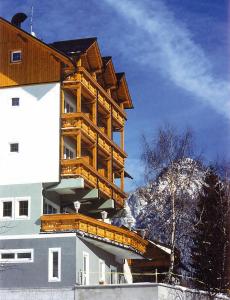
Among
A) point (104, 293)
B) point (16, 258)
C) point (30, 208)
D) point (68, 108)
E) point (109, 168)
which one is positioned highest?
point (68, 108)

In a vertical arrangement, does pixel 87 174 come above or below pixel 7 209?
above

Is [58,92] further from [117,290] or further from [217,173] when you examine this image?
[217,173]

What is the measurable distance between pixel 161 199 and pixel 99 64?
1178cm

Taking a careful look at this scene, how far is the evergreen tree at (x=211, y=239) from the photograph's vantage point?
48969mm

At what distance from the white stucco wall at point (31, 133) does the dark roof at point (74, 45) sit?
292cm

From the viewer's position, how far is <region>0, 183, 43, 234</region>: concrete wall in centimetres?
4112

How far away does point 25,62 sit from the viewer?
44219mm

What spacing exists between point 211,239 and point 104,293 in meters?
15.5

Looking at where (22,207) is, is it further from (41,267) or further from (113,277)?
(113,277)

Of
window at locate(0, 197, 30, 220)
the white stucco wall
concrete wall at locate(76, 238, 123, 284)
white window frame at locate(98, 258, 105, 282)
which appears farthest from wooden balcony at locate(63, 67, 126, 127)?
white window frame at locate(98, 258, 105, 282)

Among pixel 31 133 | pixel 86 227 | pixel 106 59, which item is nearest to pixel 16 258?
pixel 86 227

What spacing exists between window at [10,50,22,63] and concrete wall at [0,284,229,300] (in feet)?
47.6

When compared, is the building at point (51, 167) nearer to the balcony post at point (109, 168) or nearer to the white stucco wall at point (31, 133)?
the white stucco wall at point (31, 133)

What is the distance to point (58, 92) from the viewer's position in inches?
1692
